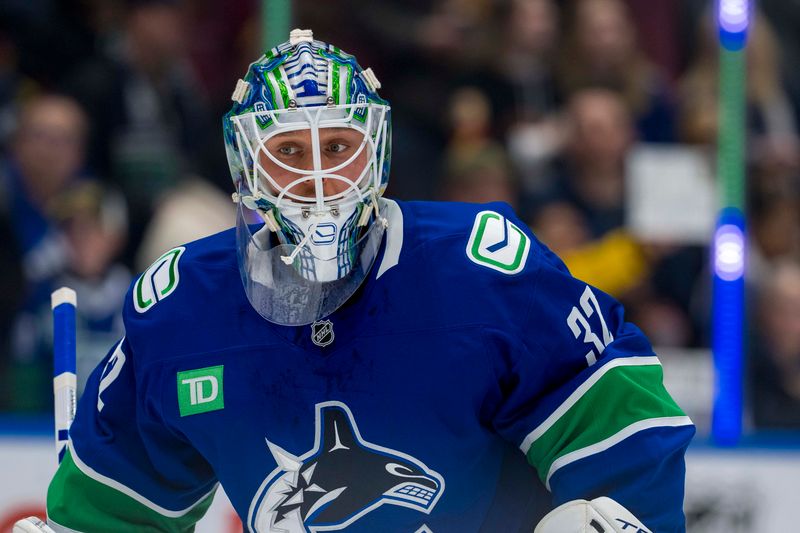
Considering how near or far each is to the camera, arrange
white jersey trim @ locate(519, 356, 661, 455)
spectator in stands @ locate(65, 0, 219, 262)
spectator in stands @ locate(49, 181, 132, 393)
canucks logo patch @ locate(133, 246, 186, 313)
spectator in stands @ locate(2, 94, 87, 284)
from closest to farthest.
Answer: white jersey trim @ locate(519, 356, 661, 455) < canucks logo patch @ locate(133, 246, 186, 313) < spectator in stands @ locate(49, 181, 132, 393) < spectator in stands @ locate(2, 94, 87, 284) < spectator in stands @ locate(65, 0, 219, 262)

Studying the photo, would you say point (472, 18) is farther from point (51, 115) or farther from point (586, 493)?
point (586, 493)

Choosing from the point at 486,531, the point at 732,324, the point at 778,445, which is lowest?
the point at 778,445

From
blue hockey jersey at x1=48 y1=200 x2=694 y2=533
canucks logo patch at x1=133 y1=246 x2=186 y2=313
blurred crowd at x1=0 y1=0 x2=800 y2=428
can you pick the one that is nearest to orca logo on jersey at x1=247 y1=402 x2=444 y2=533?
blue hockey jersey at x1=48 y1=200 x2=694 y2=533

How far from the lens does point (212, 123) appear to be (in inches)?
164

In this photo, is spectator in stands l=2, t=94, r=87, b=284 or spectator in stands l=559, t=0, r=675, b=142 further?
spectator in stands l=559, t=0, r=675, b=142

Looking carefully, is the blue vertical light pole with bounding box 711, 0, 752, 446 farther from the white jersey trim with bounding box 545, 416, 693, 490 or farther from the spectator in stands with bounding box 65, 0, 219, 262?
the white jersey trim with bounding box 545, 416, 693, 490

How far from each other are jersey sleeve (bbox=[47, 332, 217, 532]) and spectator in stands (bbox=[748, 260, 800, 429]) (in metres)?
2.36

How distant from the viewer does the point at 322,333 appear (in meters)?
1.94

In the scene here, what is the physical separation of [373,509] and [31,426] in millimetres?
2033

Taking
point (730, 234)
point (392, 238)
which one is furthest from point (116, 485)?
point (730, 234)

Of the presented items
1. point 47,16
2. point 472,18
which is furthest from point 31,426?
point 472,18

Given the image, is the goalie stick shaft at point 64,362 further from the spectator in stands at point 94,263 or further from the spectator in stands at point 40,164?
the spectator in stands at point 40,164

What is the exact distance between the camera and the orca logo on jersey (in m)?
1.96

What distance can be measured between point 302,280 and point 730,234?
2.37 m
